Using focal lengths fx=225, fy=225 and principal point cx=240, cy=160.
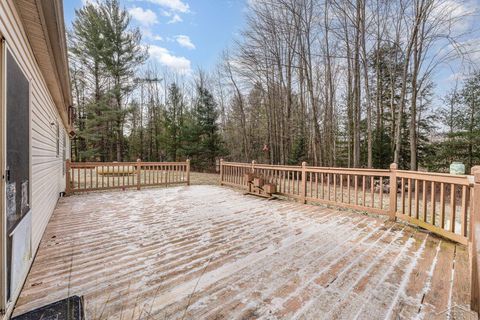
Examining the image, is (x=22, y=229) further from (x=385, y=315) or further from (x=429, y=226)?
(x=429, y=226)

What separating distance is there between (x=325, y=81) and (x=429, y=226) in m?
10.3

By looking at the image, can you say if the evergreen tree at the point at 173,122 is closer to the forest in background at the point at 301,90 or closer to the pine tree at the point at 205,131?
the forest in background at the point at 301,90

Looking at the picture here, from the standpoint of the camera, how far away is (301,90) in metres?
11.8

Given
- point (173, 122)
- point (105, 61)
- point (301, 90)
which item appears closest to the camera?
point (301, 90)

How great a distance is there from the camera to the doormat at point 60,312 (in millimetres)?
1542

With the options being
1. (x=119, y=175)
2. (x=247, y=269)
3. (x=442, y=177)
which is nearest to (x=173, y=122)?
(x=119, y=175)

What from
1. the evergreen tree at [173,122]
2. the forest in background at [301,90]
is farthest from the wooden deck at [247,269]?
the evergreen tree at [173,122]

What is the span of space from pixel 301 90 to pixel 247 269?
1104 centimetres

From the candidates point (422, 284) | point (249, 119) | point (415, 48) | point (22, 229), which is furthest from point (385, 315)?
point (249, 119)

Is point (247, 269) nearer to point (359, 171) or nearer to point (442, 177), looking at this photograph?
point (442, 177)

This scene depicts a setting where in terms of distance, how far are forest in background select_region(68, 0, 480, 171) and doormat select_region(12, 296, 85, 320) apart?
8.53 metres

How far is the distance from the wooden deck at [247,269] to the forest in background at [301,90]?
609 cm

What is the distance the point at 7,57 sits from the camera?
5.34 ft

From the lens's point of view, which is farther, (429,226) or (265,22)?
(265,22)
